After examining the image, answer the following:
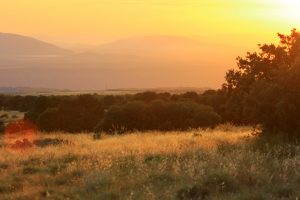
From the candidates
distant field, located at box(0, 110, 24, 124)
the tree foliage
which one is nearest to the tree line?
the tree foliage

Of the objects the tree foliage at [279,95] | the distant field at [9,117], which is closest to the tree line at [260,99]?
the tree foliage at [279,95]

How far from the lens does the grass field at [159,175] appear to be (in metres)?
9.77

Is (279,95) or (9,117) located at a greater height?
(279,95)

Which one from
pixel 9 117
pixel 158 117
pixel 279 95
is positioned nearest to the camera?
pixel 279 95

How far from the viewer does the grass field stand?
9.77m

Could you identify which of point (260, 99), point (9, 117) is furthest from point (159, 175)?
point (9, 117)

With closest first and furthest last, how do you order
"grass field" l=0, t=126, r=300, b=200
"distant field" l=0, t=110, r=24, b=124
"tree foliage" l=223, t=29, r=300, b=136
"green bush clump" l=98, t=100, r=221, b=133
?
1. "grass field" l=0, t=126, r=300, b=200
2. "tree foliage" l=223, t=29, r=300, b=136
3. "green bush clump" l=98, t=100, r=221, b=133
4. "distant field" l=0, t=110, r=24, b=124

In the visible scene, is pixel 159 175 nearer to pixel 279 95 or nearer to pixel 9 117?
pixel 279 95

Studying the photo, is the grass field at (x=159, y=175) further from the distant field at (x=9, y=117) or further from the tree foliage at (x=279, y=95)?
the distant field at (x=9, y=117)

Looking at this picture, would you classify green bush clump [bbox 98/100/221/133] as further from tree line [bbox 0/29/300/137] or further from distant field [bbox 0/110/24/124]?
distant field [bbox 0/110/24/124]

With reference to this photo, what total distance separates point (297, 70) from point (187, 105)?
2408 cm

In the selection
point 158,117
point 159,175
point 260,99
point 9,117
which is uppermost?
point 260,99

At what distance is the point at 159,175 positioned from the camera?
11141mm

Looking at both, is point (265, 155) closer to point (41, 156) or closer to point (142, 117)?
point (41, 156)
